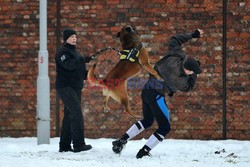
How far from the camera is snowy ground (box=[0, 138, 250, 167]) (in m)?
6.14

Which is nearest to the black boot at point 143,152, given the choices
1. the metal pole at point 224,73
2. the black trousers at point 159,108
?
the black trousers at point 159,108

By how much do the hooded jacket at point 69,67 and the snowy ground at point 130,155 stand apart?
1.11 meters

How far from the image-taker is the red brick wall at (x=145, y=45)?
347 inches

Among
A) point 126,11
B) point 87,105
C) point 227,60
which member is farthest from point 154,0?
point 87,105

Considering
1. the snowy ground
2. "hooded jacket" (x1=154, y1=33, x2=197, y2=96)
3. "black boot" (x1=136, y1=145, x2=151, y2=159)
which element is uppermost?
"hooded jacket" (x1=154, y1=33, x2=197, y2=96)

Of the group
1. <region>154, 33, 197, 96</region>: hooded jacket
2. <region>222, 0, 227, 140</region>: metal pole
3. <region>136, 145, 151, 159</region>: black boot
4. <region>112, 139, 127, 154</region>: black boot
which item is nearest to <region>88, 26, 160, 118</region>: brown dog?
<region>154, 33, 197, 96</region>: hooded jacket

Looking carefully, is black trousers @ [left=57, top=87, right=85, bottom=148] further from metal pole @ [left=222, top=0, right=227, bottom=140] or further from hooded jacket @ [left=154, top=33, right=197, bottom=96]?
metal pole @ [left=222, top=0, right=227, bottom=140]

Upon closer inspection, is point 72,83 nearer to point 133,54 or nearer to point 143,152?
point 133,54

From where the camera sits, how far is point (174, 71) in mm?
6602

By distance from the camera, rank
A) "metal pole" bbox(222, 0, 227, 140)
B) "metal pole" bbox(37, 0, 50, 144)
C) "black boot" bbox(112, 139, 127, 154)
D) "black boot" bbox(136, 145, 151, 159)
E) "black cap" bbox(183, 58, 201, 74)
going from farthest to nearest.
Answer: "metal pole" bbox(222, 0, 227, 140) → "metal pole" bbox(37, 0, 50, 144) → "black boot" bbox(112, 139, 127, 154) → "black boot" bbox(136, 145, 151, 159) → "black cap" bbox(183, 58, 201, 74)

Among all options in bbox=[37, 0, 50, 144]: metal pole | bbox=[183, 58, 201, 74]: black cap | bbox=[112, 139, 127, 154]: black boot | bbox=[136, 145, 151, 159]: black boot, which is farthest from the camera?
bbox=[37, 0, 50, 144]: metal pole

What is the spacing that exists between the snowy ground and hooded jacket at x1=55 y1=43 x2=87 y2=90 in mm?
1110

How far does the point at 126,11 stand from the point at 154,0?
0.59m

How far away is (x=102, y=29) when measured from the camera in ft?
29.5
